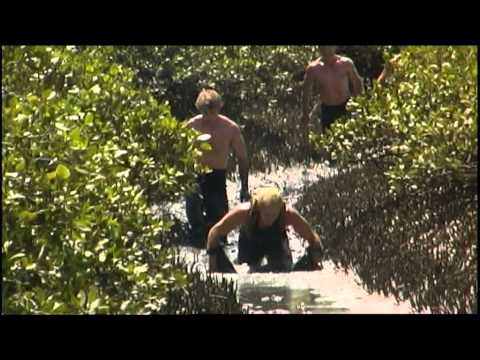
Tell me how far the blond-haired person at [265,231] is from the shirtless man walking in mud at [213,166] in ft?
4.96

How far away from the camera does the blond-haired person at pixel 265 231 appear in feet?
38.9

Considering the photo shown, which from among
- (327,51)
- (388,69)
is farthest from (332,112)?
(388,69)

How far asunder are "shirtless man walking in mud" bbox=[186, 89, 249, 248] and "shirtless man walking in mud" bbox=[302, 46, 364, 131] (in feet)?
8.41

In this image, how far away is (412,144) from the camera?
12430 millimetres

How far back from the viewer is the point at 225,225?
1192 cm

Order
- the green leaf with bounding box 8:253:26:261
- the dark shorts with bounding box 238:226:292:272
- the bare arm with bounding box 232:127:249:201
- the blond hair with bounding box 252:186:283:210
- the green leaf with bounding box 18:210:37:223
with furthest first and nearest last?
the bare arm with bounding box 232:127:249:201 → the dark shorts with bounding box 238:226:292:272 → the blond hair with bounding box 252:186:283:210 → the green leaf with bounding box 18:210:37:223 → the green leaf with bounding box 8:253:26:261

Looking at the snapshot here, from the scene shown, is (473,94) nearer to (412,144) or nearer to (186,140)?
(412,144)

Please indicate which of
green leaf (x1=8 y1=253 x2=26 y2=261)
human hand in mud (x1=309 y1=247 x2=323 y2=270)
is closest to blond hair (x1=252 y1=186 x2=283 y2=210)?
human hand in mud (x1=309 y1=247 x2=323 y2=270)

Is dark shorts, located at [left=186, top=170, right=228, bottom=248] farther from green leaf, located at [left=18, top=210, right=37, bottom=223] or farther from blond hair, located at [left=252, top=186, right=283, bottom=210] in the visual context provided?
green leaf, located at [left=18, top=210, right=37, bottom=223]

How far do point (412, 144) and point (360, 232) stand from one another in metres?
1.30

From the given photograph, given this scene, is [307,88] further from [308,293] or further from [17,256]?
[17,256]

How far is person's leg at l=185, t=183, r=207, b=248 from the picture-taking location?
46.4 ft

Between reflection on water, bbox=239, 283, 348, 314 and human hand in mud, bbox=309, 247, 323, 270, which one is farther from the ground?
human hand in mud, bbox=309, 247, 323, 270

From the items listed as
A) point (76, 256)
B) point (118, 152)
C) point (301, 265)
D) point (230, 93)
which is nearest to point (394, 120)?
point (301, 265)
